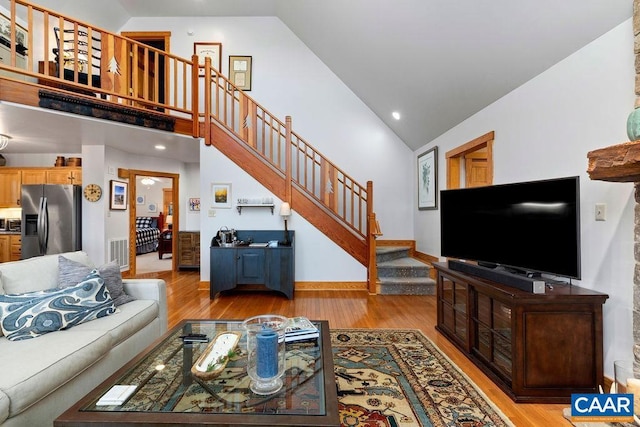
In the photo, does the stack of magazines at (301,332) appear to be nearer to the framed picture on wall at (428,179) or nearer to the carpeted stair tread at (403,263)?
the carpeted stair tread at (403,263)

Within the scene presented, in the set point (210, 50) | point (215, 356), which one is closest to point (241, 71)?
point (210, 50)

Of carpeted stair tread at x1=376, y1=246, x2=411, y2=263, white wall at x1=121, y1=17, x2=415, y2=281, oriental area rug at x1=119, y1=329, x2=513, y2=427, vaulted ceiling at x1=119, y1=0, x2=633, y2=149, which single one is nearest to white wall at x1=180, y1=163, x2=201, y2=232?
white wall at x1=121, y1=17, x2=415, y2=281

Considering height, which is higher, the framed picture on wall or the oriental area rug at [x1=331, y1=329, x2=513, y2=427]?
the framed picture on wall

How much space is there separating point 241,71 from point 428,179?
4109mm

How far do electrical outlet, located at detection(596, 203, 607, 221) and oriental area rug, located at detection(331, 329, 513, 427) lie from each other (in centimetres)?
144

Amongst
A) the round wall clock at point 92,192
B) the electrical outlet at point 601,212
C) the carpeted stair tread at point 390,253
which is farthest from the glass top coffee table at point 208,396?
the round wall clock at point 92,192

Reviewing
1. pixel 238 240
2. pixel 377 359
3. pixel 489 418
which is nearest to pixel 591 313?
pixel 489 418

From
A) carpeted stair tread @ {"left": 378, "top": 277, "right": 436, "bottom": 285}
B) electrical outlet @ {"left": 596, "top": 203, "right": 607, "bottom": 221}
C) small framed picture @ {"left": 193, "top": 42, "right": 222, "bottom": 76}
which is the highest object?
small framed picture @ {"left": 193, "top": 42, "right": 222, "bottom": 76}

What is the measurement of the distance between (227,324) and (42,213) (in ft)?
16.1

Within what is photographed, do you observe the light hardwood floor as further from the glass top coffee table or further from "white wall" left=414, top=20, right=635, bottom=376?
the glass top coffee table

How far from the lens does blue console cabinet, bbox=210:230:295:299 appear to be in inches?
172

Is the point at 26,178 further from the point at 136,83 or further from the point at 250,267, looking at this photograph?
the point at 250,267

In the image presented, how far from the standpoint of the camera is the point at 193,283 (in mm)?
5277

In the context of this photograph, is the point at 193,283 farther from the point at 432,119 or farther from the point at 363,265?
the point at 432,119
